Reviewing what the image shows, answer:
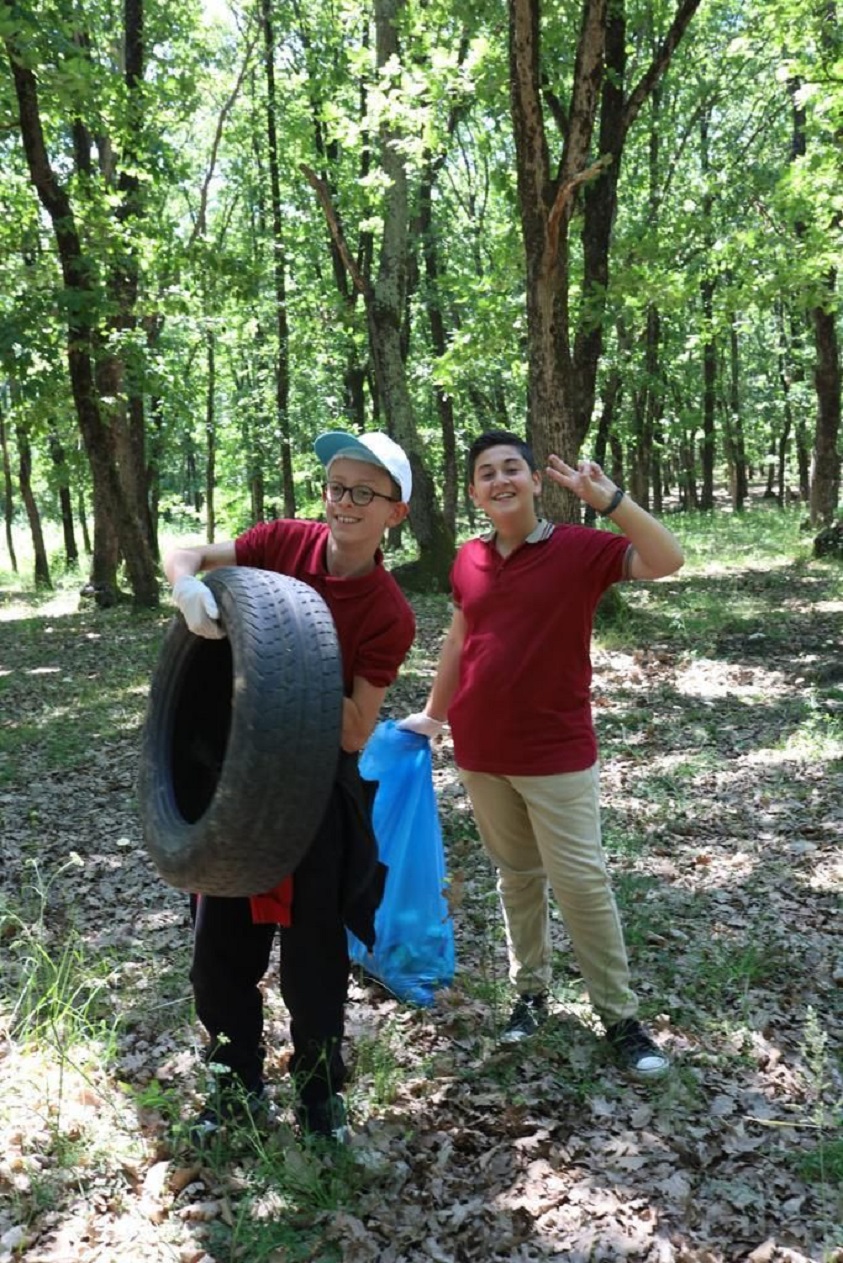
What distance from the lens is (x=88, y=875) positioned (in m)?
5.33

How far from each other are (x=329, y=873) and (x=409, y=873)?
1.23 metres

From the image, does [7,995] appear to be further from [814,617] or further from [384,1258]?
[814,617]

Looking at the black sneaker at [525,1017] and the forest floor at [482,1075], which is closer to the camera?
the forest floor at [482,1075]

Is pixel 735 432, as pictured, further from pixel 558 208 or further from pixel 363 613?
pixel 363 613

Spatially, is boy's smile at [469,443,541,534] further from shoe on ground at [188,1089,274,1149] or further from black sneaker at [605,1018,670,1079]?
shoe on ground at [188,1089,274,1149]

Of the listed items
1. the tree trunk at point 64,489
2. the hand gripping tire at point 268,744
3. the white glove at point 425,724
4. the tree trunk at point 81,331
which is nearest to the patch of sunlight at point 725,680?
the white glove at point 425,724

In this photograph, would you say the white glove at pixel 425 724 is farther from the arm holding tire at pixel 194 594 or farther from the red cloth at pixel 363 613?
the arm holding tire at pixel 194 594

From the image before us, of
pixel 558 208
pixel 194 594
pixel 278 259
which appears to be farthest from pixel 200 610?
pixel 278 259

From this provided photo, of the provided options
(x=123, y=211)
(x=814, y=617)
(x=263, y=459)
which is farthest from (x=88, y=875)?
(x=263, y=459)

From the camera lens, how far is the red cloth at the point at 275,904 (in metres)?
2.71

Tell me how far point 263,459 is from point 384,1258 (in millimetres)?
22495

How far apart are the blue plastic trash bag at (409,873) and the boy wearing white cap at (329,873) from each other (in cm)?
93

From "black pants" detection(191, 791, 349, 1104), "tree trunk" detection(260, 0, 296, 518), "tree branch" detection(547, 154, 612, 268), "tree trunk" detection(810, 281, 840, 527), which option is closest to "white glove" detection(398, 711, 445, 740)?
"black pants" detection(191, 791, 349, 1104)

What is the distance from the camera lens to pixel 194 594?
2.67 m
